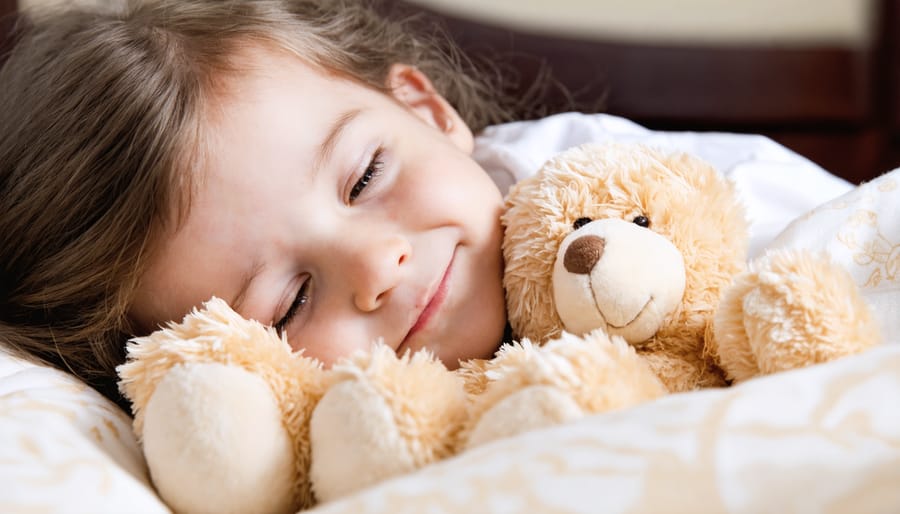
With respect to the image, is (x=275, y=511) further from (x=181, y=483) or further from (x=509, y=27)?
(x=509, y=27)

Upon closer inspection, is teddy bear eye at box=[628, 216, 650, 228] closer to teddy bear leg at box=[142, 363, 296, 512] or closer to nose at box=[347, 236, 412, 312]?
nose at box=[347, 236, 412, 312]

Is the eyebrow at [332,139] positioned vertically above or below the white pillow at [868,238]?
above

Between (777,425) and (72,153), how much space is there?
753mm

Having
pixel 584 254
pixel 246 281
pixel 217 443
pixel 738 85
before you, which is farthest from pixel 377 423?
pixel 738 85

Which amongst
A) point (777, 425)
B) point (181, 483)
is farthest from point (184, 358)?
point (777, 425)

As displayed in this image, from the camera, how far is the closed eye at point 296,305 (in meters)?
0.84

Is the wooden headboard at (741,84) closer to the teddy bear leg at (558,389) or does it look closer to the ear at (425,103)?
the ear at (425,103)

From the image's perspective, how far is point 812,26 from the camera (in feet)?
6.87

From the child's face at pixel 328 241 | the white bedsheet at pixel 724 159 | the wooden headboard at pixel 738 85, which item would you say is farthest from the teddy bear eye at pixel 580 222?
the wooden headboard at pixel 738 85

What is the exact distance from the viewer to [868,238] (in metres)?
0.82

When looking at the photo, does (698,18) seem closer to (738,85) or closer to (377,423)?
(738,85)

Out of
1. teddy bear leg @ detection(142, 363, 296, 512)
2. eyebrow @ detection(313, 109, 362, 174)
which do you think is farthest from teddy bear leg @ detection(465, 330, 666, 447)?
eyebrow @ detection(313, 109, 362, 174)

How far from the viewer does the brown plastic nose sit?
67cm

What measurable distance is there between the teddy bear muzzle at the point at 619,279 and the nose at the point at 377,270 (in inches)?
6.4
